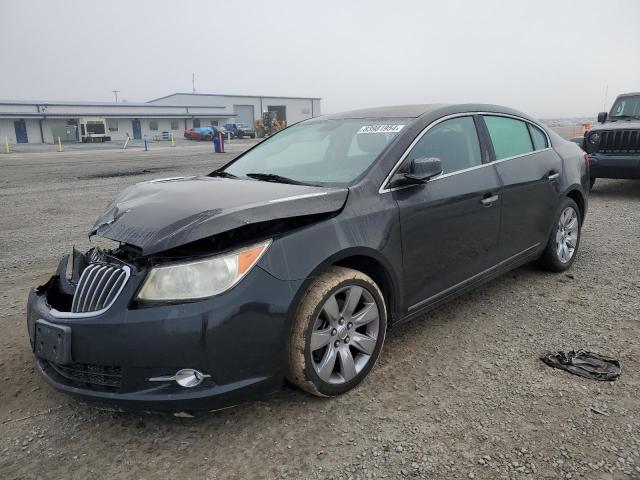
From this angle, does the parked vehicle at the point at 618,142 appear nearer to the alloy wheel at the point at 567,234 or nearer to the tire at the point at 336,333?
the alloy wheel at the point at 567,234

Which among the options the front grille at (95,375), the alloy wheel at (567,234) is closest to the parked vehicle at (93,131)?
the alloy wheel at (567,234)

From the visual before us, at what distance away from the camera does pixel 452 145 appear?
3.64 m

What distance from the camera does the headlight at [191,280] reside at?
2355 mm

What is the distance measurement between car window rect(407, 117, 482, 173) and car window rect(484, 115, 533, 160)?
243mm

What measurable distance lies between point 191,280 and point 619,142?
8.89m

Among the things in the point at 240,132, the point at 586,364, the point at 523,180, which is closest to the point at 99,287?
the point at 586,364

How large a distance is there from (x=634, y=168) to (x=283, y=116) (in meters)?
69.3

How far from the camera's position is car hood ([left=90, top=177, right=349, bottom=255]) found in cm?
244

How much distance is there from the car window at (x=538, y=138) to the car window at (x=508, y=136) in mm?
79

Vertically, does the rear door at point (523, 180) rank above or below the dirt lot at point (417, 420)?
above

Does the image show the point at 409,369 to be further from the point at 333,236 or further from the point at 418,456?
the point at 333,236

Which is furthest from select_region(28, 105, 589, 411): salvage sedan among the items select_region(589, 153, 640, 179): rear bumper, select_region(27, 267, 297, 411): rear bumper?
select_region(589, 153, 640, 179): rear bumper

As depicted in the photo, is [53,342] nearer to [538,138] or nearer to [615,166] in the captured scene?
[538,138]

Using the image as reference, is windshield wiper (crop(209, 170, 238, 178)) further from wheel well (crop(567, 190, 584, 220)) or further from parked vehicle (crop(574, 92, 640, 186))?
parked vehicle (crop(574, 92, 640, 186))
